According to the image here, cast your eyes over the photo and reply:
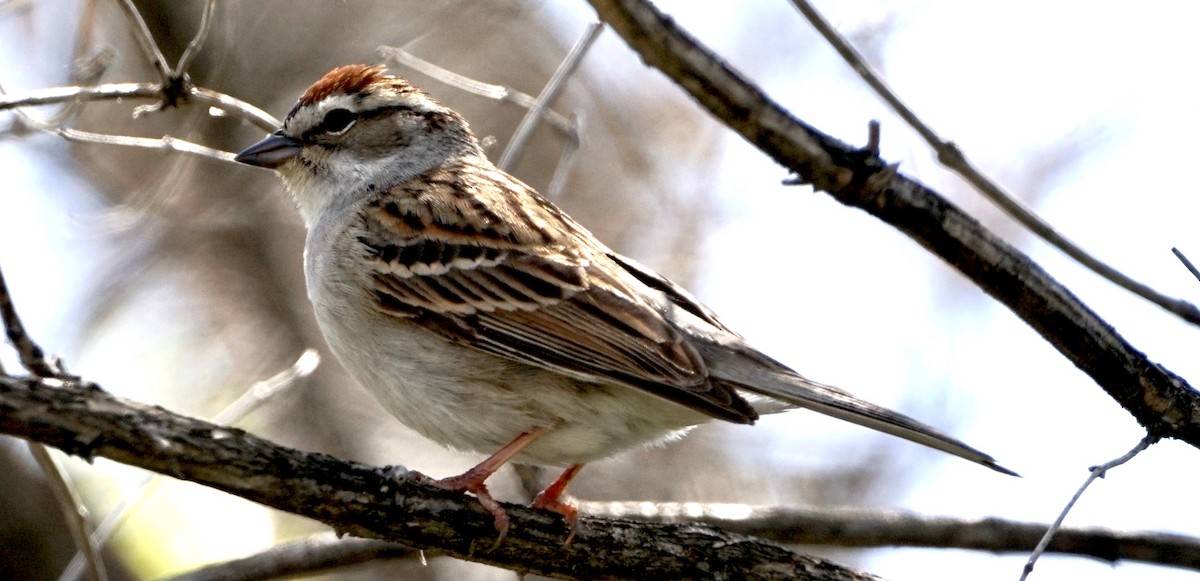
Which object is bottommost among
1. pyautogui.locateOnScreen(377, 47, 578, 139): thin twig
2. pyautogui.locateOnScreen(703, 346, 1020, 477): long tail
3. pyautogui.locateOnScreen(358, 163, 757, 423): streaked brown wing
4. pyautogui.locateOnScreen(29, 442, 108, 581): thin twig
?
pyautogui.locateOnScreen(29, 442, 108, 581): thin twig

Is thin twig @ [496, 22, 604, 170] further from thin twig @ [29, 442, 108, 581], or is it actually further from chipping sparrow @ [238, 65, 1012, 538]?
thin twig @ [29, 442, 108, 581]

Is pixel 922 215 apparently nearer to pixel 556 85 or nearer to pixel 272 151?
pixel 556 85

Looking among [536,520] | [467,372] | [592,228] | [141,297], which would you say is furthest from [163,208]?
[536,520]

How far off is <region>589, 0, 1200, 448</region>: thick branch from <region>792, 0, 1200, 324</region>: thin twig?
192mm

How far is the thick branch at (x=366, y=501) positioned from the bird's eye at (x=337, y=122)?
2.12 m

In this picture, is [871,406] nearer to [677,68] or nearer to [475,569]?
[677,68]

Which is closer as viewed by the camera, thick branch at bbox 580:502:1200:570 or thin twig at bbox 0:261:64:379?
thin twig at bbox 0:261:64:379

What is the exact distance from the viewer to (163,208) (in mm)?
7445

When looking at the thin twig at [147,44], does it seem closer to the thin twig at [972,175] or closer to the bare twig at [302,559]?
the bare twig at [302,559]

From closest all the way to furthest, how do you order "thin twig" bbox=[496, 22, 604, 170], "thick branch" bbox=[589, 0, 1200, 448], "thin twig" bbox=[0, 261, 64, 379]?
A: "thin twig" bbox=[0, 261, 64, 379] < "thick branch" bbox=[589, 0, 1200, 448] < "thin twig" bbox=[496, 22, 604, 170]

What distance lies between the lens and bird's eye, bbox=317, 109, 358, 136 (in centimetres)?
538

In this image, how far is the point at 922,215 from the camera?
139 inches

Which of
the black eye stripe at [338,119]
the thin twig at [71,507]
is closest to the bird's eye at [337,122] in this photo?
the black eye stripe at [338,119]

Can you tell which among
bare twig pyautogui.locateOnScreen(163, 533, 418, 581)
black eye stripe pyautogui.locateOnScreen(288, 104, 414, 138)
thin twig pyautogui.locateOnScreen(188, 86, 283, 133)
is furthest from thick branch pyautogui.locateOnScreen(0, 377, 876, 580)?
black eye stripe pyautogui.locateOnScreen(288, 104, 414, 138)
